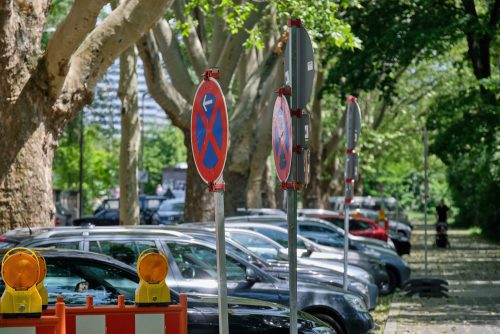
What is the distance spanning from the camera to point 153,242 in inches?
476

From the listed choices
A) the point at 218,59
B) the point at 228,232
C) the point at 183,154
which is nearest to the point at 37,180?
the point at 228,232

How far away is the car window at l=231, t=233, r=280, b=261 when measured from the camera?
55.9ft

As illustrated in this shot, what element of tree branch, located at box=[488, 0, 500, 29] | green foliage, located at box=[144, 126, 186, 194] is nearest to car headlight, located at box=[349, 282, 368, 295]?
tree branch, located at box=[488, 0, 500, 29]

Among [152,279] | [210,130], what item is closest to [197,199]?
[210,130]

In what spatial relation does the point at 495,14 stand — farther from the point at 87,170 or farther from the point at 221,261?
the point at 87,170

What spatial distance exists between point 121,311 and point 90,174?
60.6 meters

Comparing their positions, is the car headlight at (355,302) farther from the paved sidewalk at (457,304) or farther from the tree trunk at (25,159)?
the tree trunk at (25,159)

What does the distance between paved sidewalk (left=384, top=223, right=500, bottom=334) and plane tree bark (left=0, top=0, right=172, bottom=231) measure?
503 cm

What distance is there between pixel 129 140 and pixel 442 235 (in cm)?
1509

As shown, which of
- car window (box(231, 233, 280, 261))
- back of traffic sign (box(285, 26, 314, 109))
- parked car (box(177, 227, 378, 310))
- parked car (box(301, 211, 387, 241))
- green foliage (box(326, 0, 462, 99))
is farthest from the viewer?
parked car (box(301, 211, 387, 241))

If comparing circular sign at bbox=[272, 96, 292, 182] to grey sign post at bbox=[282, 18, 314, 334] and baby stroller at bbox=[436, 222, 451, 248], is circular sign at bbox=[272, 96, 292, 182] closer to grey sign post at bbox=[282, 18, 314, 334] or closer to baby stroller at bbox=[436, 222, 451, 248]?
grey sign post at bbox=[282, 18, 314, 334]

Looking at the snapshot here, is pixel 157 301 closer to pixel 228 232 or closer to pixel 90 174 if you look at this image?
pixel 228 232

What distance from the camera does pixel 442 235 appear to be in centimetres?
4119

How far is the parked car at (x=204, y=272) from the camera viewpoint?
11797 millimetres
